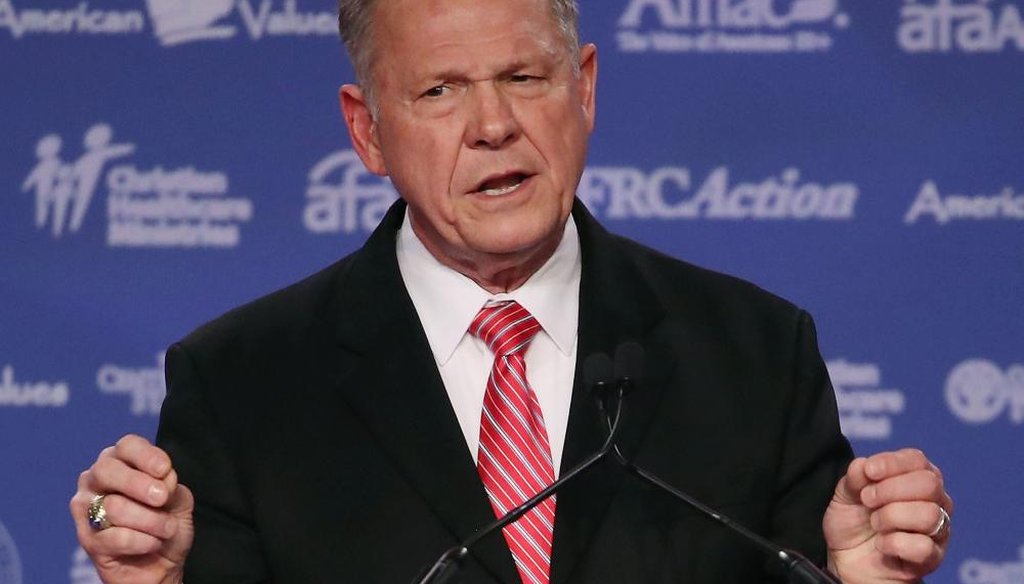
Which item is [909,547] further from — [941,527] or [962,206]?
[962,206]

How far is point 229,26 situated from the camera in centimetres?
345

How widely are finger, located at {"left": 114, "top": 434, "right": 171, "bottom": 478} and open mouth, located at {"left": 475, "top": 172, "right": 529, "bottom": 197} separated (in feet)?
1.78

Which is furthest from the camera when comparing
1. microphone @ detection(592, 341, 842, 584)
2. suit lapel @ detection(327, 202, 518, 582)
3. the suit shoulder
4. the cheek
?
the suit shoulder

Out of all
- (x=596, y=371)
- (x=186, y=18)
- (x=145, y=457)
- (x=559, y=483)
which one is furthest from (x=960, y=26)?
(x=145, y=457)

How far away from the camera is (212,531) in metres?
2.05

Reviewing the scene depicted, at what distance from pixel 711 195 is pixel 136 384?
48.6 inches

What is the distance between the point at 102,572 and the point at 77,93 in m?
1.75

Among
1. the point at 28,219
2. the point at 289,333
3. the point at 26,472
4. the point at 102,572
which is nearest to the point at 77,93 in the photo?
the point at 28,219

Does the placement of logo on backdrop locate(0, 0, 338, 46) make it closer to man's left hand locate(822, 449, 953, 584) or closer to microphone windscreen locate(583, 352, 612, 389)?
microphone windscreen locate(583, 352, 612, 389)

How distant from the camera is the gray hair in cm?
217

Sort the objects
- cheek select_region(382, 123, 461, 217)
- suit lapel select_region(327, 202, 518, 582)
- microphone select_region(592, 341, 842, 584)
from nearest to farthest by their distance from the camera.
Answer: microphone select_region(592, 341, 842, 584), suit lapel select_region(327, 202, 518, 582), cheek select_region(382, 123, 461, 217)

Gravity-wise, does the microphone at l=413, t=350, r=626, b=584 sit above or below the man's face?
below

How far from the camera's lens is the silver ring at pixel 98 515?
181 centimetres

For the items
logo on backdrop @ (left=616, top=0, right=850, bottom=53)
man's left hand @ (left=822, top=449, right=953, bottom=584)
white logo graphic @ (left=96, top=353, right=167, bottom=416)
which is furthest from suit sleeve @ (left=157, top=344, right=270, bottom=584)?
logo on backdrop @ (left=616, top=0, right=850, bottom=53)
